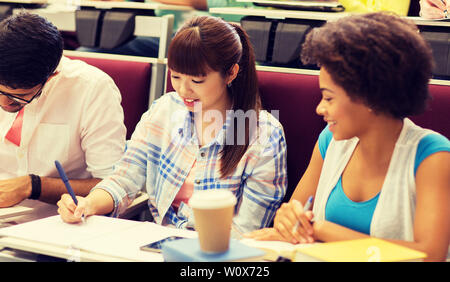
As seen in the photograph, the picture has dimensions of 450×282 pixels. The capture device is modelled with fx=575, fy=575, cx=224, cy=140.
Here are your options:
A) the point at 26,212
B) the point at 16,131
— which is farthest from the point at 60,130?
the point at 26,212

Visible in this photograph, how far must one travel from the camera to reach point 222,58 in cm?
163

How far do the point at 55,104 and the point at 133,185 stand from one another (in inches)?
16.6

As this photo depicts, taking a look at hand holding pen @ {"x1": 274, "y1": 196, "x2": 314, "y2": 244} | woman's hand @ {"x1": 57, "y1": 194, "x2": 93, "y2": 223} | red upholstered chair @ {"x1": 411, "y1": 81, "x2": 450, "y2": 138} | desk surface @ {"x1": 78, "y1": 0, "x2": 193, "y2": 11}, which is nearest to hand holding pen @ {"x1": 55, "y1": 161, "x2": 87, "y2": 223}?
woman's hand @ {"x1": 57, "y1": 194, "x2": 93, "y2": 223}

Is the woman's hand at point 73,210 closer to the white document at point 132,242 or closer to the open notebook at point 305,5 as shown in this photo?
the white document at point 132,242

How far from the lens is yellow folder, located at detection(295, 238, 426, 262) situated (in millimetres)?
983

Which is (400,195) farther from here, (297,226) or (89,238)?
(89,238)

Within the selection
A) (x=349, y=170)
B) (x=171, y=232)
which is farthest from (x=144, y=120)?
(x=349, y=170)

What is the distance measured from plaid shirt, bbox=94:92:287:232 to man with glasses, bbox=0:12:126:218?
134 millimetres

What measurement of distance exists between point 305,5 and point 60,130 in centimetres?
97

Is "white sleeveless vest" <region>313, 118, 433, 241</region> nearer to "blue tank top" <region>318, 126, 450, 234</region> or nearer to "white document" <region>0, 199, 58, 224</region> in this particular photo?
"blue tank top" <region>318, 126, 450, 234</region>

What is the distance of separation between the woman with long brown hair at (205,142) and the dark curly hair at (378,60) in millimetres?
417

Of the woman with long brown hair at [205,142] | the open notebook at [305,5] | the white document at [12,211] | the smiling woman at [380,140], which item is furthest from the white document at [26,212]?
the open notebook at [305,5]

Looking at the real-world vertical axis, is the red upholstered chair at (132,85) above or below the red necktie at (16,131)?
above

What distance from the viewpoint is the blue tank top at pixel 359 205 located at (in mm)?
1294
